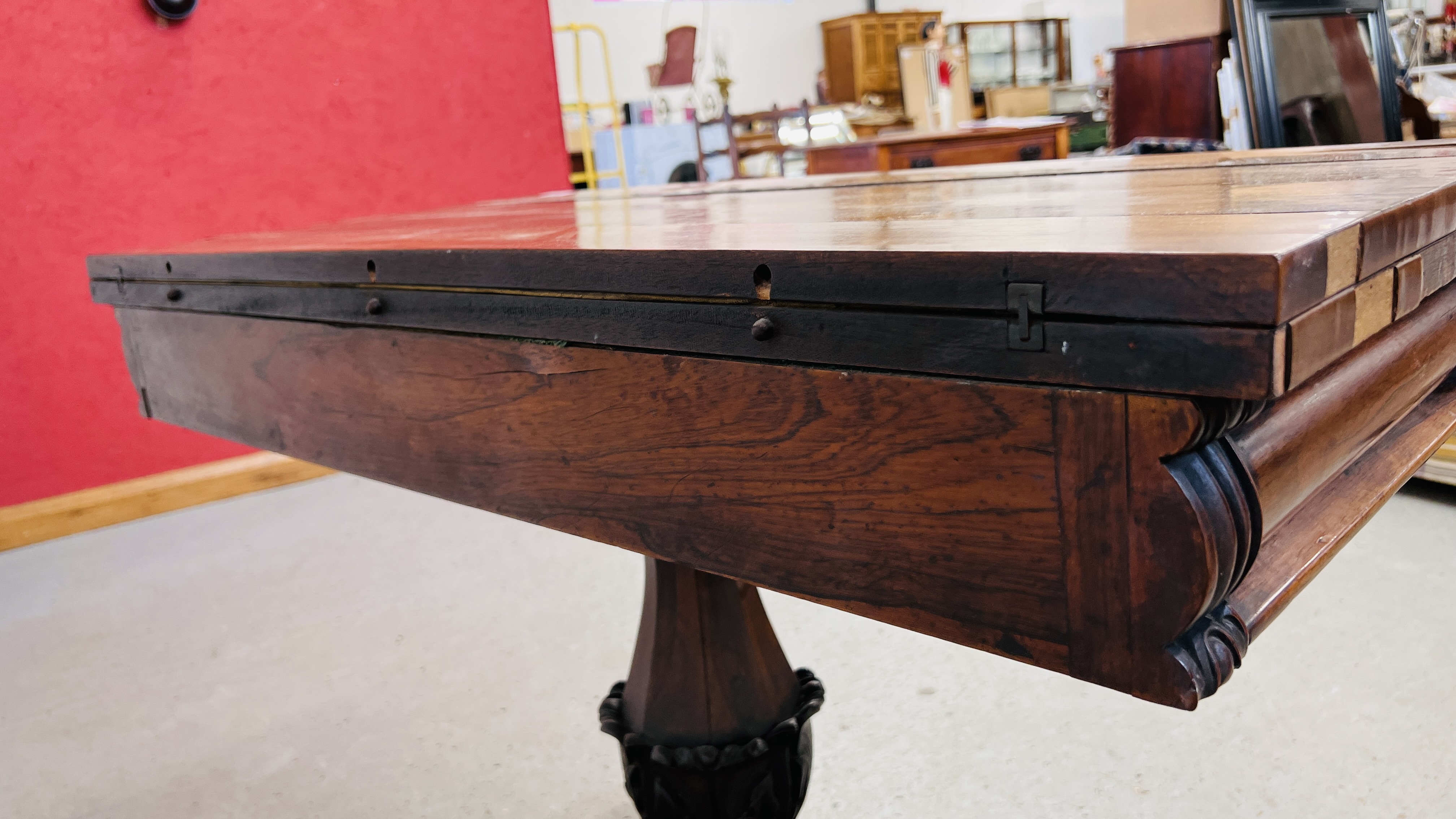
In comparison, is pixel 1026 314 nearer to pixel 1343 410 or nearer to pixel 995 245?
pixel 995 245

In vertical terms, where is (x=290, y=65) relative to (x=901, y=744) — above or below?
above

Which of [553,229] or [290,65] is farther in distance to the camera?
[290,65]

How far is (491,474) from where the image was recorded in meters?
0.76

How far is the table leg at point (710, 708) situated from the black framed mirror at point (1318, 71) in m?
A: 1.45

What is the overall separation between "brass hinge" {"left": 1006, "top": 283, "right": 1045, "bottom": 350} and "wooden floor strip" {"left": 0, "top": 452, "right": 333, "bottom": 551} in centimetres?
250

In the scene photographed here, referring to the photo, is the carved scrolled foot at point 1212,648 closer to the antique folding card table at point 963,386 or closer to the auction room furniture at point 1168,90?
the antique folding card table at point 963,386

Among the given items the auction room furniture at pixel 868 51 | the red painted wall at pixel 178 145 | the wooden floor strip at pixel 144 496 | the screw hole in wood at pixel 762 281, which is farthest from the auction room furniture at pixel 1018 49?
the screw hole in wood at pixel 762 281

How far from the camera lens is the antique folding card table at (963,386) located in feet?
1.37

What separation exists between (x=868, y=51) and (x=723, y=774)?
1248 centimetres

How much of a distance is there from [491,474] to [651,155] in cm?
771

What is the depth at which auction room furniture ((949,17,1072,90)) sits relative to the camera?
42.7ft

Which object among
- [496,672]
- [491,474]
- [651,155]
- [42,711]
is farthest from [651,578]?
[651,155]

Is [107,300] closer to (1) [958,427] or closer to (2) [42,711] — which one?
(2) [42,711]

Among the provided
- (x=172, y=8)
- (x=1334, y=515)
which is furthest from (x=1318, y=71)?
(x=172, y=8)
